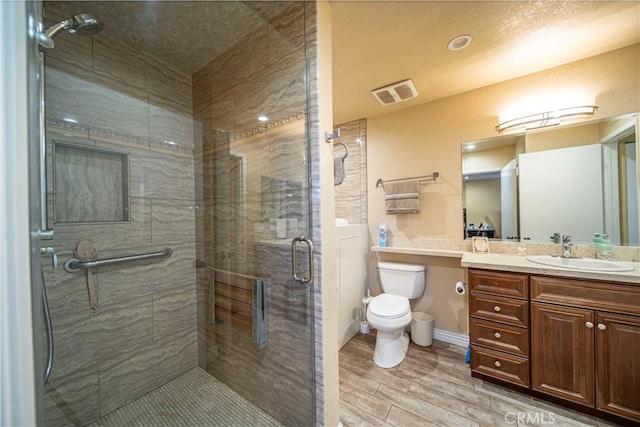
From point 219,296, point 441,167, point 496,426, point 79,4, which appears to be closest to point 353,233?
point 441,167

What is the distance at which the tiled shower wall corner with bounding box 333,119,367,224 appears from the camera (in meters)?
2.86

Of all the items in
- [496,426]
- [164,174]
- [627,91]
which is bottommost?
[496,426]

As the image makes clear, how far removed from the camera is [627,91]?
1705 mm

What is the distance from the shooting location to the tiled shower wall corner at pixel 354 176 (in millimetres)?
2857

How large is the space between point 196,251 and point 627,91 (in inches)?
135

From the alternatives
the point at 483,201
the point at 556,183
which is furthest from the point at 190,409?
the point at 556,183

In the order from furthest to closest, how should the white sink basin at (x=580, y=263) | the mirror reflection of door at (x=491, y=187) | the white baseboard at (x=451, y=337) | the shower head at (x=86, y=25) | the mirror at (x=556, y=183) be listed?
the white baseboard at (x=451, y=337) → the mirror reflection of door at (x=491, y=187) → the mirror at (x=556, y=183) → the white sink basin at (x=580, y=263) → the shower head at (x=86, y=25)

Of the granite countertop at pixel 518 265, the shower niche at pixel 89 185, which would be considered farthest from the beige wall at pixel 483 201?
the shower niche at pixel 89 185

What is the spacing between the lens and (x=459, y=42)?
1.63 m

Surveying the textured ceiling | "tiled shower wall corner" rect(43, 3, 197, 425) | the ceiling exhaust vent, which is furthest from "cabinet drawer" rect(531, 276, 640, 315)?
"tiled shower wall corner" rect(43, 3, 197, 425)

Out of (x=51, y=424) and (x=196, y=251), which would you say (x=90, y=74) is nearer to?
(x=196, y=251)

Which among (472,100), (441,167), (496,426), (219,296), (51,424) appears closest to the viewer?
(51,424)

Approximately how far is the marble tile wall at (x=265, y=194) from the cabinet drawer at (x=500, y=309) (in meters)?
1.30

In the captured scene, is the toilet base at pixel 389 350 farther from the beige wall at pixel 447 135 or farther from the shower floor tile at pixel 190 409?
the shower floor tile at pixel 190 409
